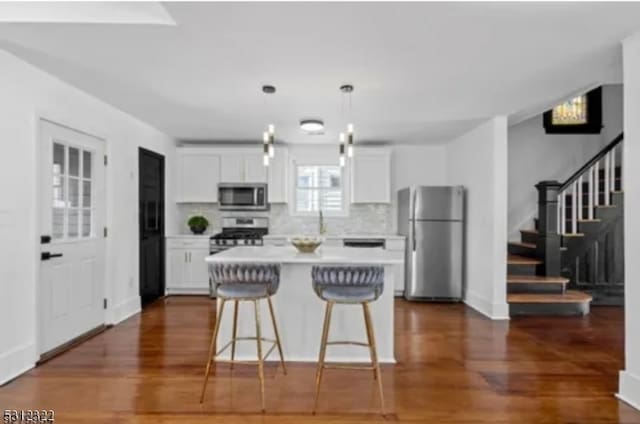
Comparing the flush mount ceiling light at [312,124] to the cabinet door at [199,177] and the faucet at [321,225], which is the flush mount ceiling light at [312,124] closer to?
the faucet at [321,225]

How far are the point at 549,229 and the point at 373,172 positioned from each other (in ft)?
8.21

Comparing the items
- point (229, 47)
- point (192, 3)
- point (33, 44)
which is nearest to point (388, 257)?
point (229, 47)

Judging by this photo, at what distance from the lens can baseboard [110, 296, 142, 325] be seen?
448cm

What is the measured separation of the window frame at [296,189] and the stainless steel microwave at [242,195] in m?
0.50

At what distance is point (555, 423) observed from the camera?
2.43 metres

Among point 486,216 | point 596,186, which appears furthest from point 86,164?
point 596,186

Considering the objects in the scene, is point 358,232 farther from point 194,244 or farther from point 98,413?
point 98,413

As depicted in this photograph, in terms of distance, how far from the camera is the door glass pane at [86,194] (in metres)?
4.02

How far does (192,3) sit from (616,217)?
5594 mm

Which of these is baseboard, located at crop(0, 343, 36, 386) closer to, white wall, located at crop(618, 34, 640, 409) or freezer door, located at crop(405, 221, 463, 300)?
white wall, located at crop(618, 34, 640, 409)

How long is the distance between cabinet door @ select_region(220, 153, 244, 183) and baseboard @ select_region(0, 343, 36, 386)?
357 cm

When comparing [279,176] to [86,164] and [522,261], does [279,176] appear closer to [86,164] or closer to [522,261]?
[86,164]

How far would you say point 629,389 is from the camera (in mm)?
2664

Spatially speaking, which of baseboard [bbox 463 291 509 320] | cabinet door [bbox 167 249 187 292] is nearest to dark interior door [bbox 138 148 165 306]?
cabinet door [bbox 167 249 187 292]
